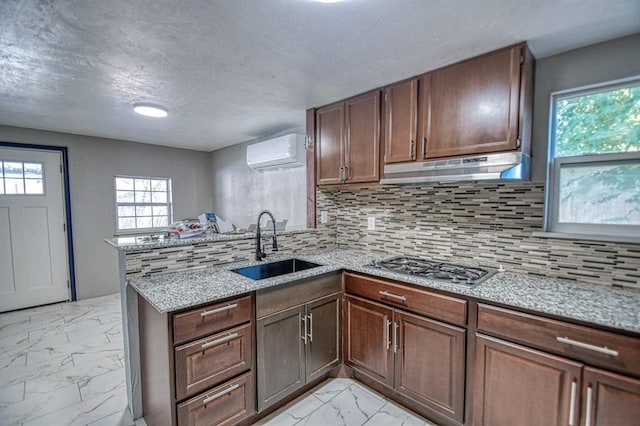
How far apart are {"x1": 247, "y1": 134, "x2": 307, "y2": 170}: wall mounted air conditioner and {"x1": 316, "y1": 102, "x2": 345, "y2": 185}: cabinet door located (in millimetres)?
564

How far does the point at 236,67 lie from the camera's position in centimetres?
196

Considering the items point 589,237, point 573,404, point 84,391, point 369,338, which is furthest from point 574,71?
point 84,391

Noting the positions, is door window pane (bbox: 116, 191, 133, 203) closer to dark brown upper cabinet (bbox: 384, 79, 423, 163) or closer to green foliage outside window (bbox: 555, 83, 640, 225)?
dark brown upper cabinet (bbox: 384, 79, 423, 163)

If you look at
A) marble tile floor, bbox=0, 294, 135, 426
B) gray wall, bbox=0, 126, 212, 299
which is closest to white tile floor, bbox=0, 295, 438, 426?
marble tile floor, bbox=0, 294, 135, 426

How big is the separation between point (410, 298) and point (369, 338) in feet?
1.57

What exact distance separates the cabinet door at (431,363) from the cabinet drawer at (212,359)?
0.96m

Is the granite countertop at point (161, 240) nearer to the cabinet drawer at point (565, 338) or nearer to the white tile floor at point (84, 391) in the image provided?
the white tile floor at point (84, 391)

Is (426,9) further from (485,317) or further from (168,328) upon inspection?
(168,328)

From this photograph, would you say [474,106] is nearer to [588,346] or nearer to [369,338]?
[588,346]

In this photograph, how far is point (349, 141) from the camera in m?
2.47

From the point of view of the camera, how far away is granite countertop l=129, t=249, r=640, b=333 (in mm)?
1253

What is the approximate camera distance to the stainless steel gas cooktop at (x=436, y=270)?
5.70 ft

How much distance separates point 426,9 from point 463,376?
6.29ft

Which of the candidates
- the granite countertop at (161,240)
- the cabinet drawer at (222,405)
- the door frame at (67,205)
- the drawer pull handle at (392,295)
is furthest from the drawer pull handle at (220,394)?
the door frame at (67,205)
